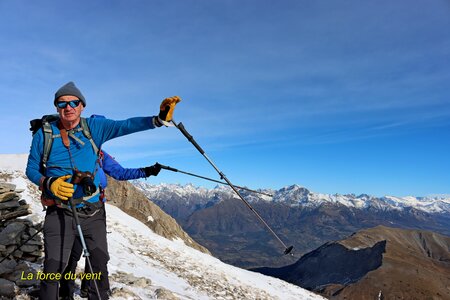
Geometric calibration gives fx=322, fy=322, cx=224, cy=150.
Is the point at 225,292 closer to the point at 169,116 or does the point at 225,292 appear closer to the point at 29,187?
the point at 169,116

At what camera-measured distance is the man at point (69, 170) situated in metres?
5.93

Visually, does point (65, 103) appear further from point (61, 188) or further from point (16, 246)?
point (16, 246)

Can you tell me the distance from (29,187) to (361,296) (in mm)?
194691

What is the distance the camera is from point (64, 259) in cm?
606

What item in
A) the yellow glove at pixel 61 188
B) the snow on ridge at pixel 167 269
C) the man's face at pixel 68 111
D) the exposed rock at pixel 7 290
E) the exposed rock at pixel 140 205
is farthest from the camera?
the exposed rock at pixel 140 205

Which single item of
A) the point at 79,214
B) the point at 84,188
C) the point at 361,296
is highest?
the point at 84,188

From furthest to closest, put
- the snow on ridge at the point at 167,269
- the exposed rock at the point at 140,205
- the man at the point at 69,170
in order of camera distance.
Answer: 1. the exposed rock at the point at 140,205
2. the snow on ridge at the point at 167,269
3. the man at the point at 69,170

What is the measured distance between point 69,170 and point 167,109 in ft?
7.30

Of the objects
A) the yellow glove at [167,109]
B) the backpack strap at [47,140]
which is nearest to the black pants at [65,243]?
the backpack strap at [47,140]

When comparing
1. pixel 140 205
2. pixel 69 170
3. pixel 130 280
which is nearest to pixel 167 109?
pixel 69 170

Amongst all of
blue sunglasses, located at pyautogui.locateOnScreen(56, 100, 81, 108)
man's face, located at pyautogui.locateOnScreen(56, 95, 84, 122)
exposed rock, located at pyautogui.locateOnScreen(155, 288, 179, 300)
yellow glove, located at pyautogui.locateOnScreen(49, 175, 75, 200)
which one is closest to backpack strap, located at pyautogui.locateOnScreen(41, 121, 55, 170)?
man's face, located at pyautogui.locateOnScreen(56, 95, 84, 122)

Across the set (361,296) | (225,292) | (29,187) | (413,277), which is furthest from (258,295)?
(413,277)

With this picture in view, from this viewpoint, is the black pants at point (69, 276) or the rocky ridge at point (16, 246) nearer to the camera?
the black pants at point (69, 276)

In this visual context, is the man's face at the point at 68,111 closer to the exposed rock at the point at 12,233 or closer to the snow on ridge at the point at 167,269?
the snow on ridge at the point at 167,269
